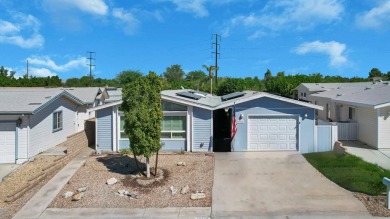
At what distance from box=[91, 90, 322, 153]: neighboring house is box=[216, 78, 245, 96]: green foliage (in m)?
25.9

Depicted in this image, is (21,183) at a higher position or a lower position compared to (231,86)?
lower

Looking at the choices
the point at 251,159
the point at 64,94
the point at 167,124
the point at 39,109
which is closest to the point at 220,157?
the point at 251,159

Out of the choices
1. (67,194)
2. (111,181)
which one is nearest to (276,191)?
(111,181)

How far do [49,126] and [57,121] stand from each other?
1.43 m

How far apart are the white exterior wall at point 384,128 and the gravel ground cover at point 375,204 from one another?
723 cm

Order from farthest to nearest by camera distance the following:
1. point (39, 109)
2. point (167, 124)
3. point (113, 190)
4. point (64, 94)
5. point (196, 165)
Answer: point (64, 94)
point (167, 124)
point (39, 109)
point (196, 165)
point (113, 190)

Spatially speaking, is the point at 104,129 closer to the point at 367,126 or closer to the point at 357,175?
the point at 357,175

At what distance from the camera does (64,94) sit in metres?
20.1

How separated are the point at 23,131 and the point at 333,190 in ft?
44.8

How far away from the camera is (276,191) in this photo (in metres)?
11.2

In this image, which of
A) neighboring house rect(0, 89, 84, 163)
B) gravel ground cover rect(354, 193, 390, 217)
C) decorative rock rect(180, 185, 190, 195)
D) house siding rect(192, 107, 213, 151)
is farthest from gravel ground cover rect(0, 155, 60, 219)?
gravel ground cover rect(354, 193, 390, 217)

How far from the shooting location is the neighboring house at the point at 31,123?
1510 centimetres

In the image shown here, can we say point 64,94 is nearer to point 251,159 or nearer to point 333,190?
point 251,159

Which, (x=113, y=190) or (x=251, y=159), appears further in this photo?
(x=251, y=159)
